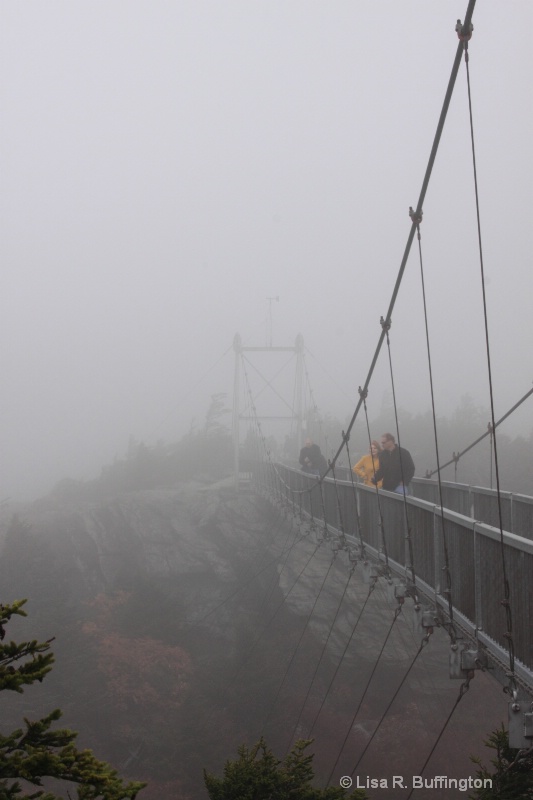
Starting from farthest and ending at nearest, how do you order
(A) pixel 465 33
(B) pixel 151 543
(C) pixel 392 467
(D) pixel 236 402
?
(D) pixel 236 402 < (B) pixel 151 543 < (C) pixel 392 467 < (A) pixel 465 33

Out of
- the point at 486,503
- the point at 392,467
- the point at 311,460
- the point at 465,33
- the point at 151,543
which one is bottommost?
the point at 151,543

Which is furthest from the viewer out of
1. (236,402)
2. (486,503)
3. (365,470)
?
(236,402)

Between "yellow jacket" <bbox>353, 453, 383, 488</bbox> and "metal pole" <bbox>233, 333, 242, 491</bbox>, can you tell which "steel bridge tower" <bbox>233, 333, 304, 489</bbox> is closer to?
"metal pole" <bbox>233, 333, 242, 491</bbox>

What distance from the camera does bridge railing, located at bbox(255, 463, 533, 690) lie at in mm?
4309

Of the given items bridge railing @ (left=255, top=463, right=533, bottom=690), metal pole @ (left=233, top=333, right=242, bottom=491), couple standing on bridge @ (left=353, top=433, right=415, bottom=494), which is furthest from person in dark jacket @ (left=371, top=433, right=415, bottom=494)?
metal pole @ (left=233, top=333, right=242, bottom=491)

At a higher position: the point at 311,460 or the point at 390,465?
the point at 390,465

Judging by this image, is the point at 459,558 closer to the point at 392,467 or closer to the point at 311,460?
the point at 392,467

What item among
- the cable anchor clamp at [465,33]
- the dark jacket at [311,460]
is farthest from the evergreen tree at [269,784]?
the dark jacket at [311,460]

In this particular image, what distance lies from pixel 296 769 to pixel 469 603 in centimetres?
207

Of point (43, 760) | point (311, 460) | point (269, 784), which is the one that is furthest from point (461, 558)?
point (311, 460)

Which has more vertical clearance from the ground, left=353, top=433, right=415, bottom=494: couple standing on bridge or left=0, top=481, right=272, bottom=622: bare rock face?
left=353, top=433, right=415, bottom=494: couple standing on bridge

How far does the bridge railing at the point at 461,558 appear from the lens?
14.1 ft

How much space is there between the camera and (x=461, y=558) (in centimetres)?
548

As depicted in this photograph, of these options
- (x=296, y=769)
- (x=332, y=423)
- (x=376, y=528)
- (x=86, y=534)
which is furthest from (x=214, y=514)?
(x=296, y=769)
